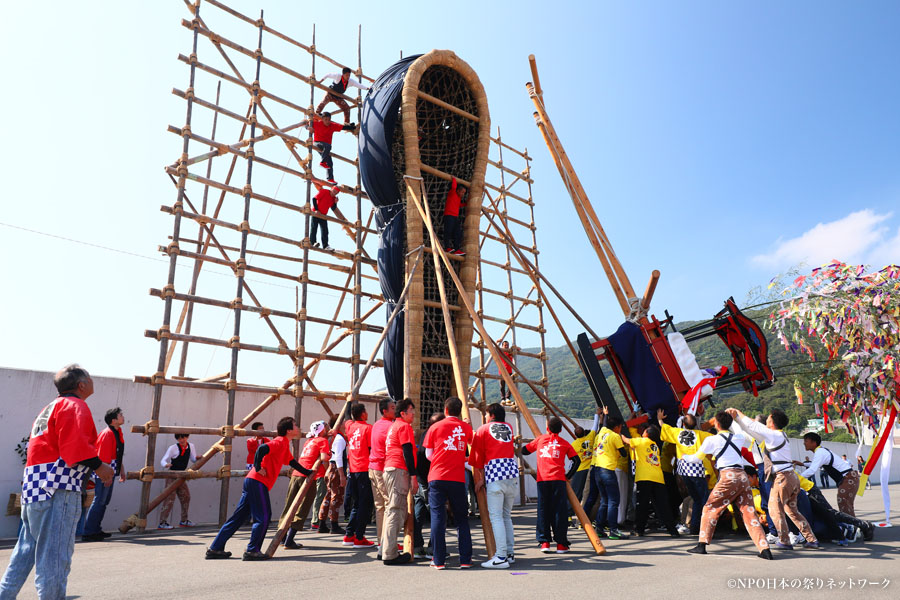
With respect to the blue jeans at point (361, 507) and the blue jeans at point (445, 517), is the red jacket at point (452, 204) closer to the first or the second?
the blue jeans at point (361, 507)

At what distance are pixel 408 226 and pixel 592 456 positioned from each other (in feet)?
13.0

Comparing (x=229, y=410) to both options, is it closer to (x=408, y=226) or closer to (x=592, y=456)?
(x=408, y=226)

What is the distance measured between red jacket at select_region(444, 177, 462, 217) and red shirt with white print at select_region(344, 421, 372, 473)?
12.0 ft

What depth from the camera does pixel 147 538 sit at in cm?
657

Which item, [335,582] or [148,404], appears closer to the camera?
[335,582]

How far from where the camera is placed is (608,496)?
6363mm

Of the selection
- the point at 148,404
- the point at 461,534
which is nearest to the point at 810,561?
the point at 461,534

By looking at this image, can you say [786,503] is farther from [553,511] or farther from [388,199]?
[388,199]

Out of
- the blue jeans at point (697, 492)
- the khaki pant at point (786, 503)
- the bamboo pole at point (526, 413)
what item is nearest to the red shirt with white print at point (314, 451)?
the bamboo pole at point (526, 413)

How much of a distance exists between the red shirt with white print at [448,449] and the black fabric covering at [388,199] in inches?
123

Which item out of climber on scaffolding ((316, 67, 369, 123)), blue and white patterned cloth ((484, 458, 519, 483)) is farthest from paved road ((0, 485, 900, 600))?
climber on scaffolding ((316, 67, 369, 123))

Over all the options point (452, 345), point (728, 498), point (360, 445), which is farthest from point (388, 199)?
point (728, 498)

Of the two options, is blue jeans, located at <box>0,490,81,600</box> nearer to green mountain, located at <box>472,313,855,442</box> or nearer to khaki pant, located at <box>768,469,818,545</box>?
khaki pant, located at <box>768,469,818,545</box>

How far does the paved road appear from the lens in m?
3.65
